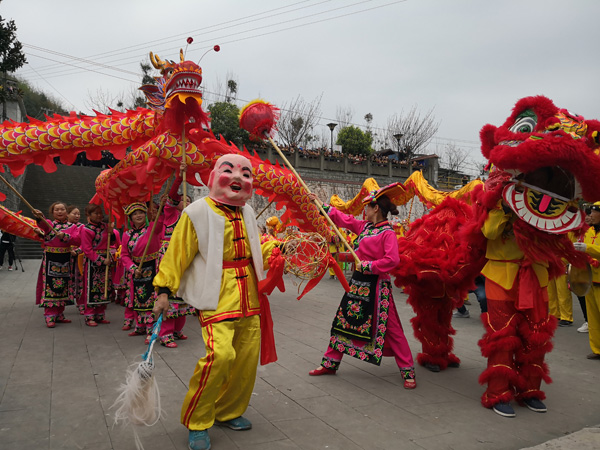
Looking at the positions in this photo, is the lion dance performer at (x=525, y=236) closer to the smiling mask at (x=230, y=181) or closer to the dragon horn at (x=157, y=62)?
the smiling mask at (x=230, y=181)

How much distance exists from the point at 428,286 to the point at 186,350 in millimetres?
2707

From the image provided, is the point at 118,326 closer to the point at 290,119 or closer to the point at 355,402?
the point at 355,402

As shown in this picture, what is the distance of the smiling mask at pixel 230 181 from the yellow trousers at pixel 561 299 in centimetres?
561

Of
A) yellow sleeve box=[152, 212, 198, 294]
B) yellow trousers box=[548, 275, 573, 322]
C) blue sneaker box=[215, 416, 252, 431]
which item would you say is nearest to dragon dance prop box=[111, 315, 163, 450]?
yellow sleeve box=[152, 212, 198, 294]

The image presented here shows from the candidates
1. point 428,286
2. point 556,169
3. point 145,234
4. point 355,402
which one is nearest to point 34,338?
point 145,234

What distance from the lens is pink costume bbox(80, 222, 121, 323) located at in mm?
6363

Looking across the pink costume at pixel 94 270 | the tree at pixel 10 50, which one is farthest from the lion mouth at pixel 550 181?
the tree at pixel 10 50

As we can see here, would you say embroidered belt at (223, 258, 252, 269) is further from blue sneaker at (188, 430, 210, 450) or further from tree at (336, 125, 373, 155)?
tree at (336, 125, 373, 155)

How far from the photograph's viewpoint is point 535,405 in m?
3.54

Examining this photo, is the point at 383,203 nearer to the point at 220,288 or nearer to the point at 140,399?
the point at 220,288

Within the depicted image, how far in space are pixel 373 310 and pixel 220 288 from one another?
5.34ft

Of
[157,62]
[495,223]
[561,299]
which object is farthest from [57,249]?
[561,299]

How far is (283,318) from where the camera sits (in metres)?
6.96

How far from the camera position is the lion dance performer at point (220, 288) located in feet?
9.25
